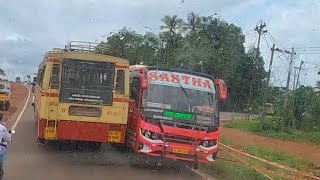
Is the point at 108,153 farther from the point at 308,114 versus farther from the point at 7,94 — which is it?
the point at 308,114

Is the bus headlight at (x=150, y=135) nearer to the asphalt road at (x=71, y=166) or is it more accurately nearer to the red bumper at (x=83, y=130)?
the asphalt road at (x=71, y=166)

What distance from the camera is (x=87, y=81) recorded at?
13.2m

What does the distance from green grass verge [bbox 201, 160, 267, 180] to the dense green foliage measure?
3996 cm

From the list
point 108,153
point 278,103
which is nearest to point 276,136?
point 278,103

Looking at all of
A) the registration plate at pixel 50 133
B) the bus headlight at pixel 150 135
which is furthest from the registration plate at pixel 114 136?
the registration plate at pixel 50 133

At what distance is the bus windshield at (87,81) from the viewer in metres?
12.9

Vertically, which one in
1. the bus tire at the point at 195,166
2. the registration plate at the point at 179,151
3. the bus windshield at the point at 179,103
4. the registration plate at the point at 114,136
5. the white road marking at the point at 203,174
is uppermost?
the bus windshield at the point at 179,103

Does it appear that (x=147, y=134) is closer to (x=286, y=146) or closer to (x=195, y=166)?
(x=195, y=166)

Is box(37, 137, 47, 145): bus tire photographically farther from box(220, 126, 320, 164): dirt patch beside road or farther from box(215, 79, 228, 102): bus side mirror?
box(220, 126, 320, 164): dirt patch beside road

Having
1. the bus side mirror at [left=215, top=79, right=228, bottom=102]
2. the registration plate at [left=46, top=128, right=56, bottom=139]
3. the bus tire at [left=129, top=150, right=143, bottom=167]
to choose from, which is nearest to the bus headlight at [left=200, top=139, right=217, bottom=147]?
the bus side mirror at [left=215, top=79, right=228, bottom=102]

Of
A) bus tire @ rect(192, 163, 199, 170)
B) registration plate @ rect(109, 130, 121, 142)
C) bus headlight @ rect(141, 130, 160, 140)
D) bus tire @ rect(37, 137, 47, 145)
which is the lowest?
bus tire @ rect(192, 163, 199, 170)

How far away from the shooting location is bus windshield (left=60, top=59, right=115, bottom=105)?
1295cm

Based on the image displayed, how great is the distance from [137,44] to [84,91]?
172 ft

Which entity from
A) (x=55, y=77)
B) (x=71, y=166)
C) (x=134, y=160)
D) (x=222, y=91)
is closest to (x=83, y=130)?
(x=71, y=166)
